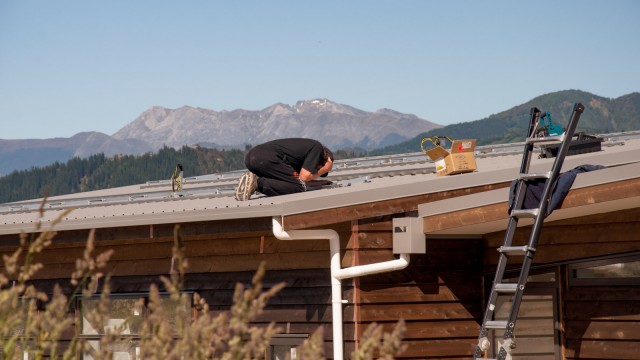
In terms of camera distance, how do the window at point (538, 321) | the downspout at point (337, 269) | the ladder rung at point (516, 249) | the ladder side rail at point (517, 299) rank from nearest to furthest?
the ladder side rail at point (517, 299) < the ladder rung at point (516, 249) < the downspout at point (337, 269) < the window at point (538, 321)

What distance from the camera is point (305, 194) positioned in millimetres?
11320

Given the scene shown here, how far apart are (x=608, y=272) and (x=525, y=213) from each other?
5.71 ft

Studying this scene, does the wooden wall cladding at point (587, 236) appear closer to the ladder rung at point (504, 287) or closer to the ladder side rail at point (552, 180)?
the ladder side rail at point (552, 180)

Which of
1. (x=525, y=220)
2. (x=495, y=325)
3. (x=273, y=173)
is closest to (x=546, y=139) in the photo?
(x=525, y=220)

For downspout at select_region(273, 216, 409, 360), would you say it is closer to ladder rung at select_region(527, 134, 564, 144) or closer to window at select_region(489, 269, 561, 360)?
window at select_region(489, 269, 561, 360)

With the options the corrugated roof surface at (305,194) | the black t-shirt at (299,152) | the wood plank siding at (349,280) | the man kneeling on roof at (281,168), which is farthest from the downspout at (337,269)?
the black t-shirt at (299,152)

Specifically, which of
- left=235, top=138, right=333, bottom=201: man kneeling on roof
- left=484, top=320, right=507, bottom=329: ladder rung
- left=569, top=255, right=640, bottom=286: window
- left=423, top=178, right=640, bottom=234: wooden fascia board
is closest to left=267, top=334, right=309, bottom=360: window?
left=235, top=138, right=333, bottom=201: man kneeling on roof

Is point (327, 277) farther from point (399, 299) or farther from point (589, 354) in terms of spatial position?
point (589, 354)

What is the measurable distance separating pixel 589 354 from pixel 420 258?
5.86 ft

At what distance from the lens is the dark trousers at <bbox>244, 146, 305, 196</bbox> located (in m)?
11.8

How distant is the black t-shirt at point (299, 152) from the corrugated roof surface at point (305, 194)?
401 mm

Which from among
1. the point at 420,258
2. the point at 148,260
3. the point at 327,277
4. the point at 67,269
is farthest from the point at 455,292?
the point at 67,269

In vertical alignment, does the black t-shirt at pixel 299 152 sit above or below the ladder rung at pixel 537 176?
above

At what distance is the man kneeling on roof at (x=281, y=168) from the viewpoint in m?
11.8
